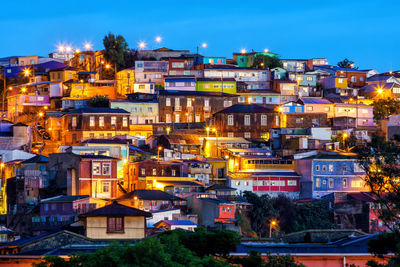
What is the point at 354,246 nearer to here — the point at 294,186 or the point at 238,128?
the point at 294,186

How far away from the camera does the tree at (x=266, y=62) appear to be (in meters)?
85.9

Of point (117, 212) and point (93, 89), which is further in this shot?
point (93, 89)

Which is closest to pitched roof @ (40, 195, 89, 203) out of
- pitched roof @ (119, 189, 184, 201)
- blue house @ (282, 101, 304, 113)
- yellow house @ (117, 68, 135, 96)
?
pitched roof @ (119, 189, 184, 201)

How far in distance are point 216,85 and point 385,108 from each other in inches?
623

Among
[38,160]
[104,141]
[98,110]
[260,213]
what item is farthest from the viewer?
[98,110]

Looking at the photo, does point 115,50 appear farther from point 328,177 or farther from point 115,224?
point 115,224

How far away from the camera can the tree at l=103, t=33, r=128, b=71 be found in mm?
84562

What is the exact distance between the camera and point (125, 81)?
78.7 metres

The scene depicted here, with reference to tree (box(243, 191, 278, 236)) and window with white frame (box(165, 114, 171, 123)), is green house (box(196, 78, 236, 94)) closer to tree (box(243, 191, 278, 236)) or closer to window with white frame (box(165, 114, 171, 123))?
window with white frame (box(165, 114, 171, 123))

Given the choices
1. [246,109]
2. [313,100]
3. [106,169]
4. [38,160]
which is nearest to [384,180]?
[106,169]

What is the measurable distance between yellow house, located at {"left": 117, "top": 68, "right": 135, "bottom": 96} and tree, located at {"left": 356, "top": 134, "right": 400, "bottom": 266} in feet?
174

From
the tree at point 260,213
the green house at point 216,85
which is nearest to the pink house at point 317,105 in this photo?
the green house at point 216,85

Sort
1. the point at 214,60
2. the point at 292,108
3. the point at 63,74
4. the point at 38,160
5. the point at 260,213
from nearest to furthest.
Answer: the point at 260,213
the point at 38,160
the point at 292,108
the point at 63,74
the point at 214,60

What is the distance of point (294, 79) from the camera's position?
81.8 m
